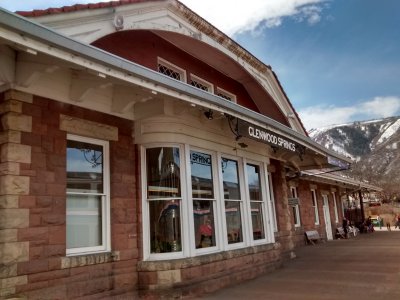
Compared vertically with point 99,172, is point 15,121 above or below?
above

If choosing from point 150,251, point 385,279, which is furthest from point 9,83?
point 385,279

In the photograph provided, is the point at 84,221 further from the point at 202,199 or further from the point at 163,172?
the point at 202,199

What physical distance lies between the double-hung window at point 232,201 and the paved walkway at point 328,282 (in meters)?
1.01

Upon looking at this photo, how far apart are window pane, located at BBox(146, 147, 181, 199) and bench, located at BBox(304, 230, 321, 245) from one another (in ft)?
36.7

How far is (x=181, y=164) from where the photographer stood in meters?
7.13

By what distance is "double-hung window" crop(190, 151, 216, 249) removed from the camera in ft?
24.1

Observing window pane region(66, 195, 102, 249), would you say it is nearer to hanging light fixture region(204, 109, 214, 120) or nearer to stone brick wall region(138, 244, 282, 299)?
stone brick wall region(138, 244, 282, 299)

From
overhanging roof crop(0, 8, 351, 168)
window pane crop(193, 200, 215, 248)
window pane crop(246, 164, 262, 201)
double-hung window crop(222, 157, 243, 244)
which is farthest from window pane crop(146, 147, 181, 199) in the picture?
window pane crop(246, 164, 262, 201)

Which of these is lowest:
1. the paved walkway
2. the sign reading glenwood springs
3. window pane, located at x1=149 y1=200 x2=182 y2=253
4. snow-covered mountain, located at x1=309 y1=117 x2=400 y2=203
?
the paved walkway

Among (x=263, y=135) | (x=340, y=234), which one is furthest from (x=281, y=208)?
(x=340, y=234)

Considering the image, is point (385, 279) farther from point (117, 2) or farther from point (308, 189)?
point (308, 189)

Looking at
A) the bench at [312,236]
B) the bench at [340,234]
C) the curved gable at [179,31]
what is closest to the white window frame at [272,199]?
the curved gable at [179,31]

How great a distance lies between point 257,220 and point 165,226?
3.16m

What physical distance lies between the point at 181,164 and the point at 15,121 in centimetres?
293
